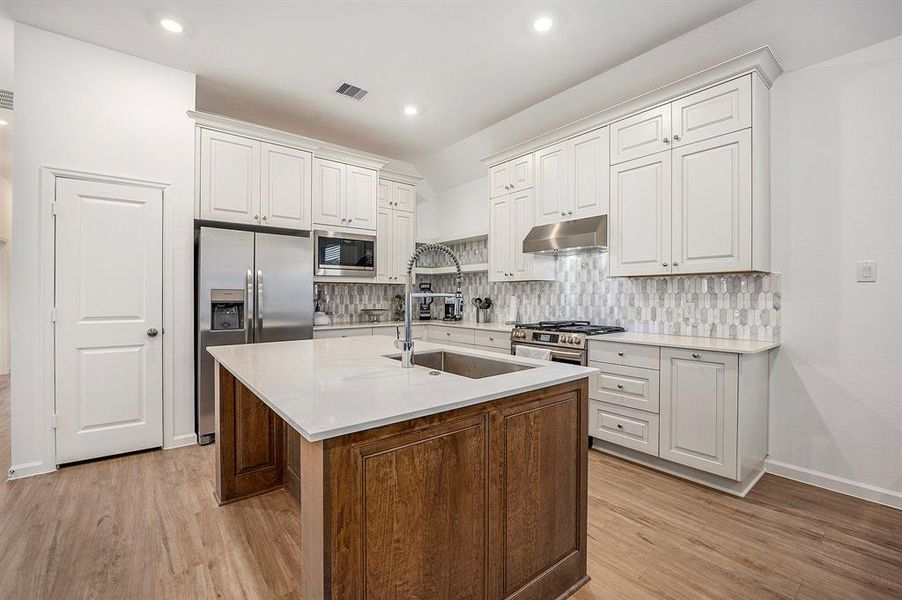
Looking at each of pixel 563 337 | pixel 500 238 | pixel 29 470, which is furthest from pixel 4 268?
pixel 563 337

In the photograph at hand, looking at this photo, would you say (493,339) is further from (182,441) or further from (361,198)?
(182,441)

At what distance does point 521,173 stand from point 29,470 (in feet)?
14.6

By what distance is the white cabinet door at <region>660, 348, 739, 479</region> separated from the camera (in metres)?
2.39

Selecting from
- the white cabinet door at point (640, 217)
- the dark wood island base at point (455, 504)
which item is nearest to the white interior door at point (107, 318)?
the dark wood island base at point (455, 504)

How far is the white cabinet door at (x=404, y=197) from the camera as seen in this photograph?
5002mm

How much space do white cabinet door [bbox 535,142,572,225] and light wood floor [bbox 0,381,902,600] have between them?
222 centimetres

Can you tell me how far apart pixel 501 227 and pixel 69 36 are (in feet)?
12.0

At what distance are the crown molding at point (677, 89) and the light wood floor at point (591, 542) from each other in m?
2.60

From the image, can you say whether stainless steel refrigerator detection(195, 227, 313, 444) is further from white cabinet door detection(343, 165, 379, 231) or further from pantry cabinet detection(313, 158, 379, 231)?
white cabinet door detection(343, 165, 379, 231)

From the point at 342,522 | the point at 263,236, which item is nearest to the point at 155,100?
the point at 263,236

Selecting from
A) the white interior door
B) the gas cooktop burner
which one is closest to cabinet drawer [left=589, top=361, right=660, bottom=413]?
the gas cooktop burner

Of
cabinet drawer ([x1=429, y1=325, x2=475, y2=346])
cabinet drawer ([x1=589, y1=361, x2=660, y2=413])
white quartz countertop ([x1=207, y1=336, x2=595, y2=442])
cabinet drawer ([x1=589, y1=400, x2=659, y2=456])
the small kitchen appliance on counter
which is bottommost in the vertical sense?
cabinet drawer ([x1=589, y1=400, x2=659, y2=456])

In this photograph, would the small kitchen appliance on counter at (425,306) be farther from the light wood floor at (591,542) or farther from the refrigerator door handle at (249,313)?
the light wood floor at (591,542)

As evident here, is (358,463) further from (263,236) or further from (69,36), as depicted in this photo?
(69,36)
